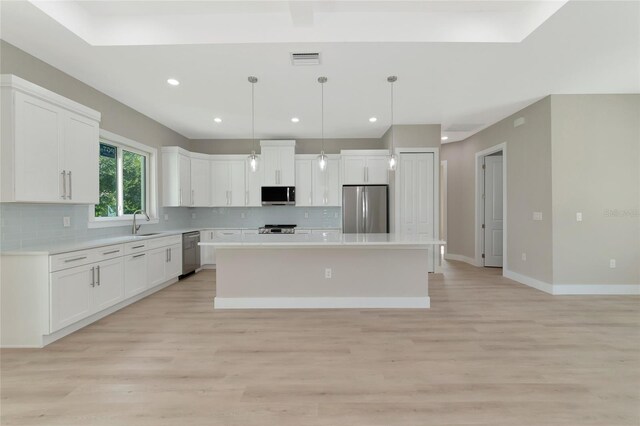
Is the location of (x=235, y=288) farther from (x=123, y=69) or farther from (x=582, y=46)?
(x=582, y=46)

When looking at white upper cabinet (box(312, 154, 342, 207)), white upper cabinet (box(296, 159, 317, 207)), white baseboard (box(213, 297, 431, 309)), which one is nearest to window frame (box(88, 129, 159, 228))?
white baseboard (box(213, 297, 431, 309))

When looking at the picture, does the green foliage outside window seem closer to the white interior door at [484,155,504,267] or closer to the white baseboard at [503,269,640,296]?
the white baseboard at [503,269,640,296]

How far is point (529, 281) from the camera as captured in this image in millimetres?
4703

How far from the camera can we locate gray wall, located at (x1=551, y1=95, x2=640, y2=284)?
164 inches

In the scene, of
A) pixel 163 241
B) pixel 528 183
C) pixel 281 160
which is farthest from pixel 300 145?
pixel 528 183

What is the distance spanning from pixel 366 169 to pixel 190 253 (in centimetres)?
387

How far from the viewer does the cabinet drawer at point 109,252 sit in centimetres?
327

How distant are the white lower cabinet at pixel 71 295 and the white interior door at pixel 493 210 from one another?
6.94m

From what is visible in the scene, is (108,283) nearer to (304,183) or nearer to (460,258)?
(304,183)

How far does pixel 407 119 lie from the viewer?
523cm

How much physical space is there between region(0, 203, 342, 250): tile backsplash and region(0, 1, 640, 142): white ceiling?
1683mm

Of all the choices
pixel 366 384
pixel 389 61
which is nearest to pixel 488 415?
pixel 366 384

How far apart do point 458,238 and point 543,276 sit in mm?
2698

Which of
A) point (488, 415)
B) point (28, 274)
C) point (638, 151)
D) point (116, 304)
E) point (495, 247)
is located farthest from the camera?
point (495, 247)
